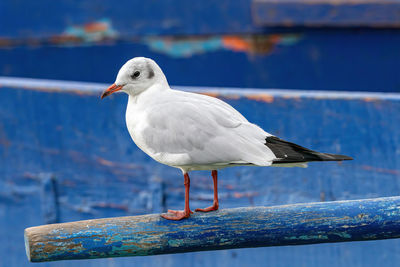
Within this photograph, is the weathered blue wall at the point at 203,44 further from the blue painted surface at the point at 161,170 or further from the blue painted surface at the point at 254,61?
the blue painted surface at the point at 161,170

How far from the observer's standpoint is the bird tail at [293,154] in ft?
5.15

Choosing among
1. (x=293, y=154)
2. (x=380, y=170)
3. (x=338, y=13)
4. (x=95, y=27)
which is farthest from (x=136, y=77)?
(x=95, y=27)

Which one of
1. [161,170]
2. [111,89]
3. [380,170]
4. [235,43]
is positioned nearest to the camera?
[111,89]

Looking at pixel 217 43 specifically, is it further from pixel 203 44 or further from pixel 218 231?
pixel 218 231

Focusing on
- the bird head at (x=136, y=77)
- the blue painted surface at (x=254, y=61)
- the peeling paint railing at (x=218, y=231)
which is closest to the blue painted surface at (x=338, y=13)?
the blue painted surface at (x=254, y=61)

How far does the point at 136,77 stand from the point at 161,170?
135 cm

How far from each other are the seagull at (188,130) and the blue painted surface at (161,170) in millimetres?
1229

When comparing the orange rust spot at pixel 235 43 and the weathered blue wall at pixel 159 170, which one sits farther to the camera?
the orange rust spot at pixel 235 43

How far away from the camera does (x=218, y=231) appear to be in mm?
1874

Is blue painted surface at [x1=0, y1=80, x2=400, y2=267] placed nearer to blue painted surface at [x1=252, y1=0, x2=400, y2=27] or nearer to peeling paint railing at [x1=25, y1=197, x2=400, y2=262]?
peeling paint railing at [x1=25, y1=197, x2=400, y2=262]

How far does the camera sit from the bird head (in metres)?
1.73

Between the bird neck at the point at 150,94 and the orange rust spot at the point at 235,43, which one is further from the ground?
the orange rust spot at the point at 235,43

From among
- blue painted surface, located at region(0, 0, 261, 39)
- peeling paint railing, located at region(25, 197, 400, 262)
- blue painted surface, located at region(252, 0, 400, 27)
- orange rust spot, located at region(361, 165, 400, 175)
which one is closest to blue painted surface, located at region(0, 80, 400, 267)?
orange rust spot, located at region(361, 165, 400, 175)

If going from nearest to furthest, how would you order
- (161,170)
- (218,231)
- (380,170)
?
(218,231)
(380,170)
(161,170)
